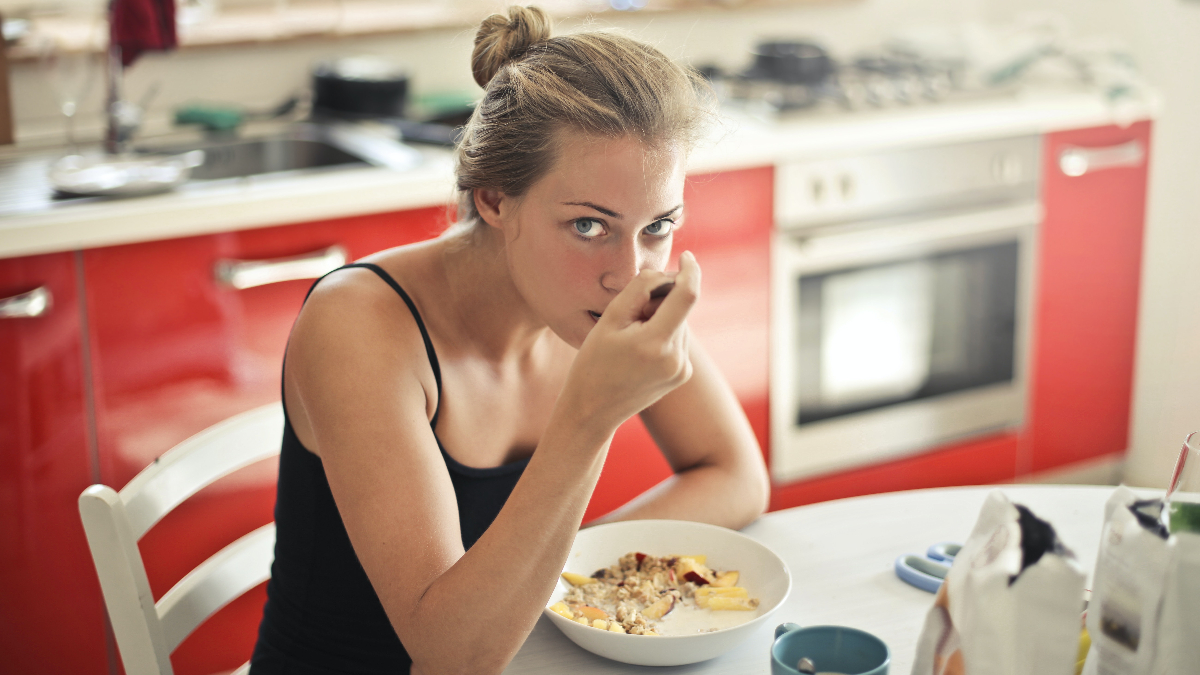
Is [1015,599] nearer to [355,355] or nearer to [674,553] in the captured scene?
[674,553]

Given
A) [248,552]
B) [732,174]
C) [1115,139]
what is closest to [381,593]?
[248,552]

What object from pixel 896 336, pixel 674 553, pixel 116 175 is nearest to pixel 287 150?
pixel 116 175

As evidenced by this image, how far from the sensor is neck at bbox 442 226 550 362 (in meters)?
1.15

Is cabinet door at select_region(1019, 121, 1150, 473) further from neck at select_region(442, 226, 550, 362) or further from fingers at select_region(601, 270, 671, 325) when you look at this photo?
fingers at select_region(601, 270, 671, 325)

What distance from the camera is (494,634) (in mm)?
870

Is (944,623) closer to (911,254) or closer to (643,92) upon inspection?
(643,92)

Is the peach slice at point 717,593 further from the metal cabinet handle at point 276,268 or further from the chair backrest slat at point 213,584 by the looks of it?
the metal cabinet handle at point 276,268

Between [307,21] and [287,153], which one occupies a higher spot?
[307,21]

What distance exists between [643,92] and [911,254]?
1.51 m

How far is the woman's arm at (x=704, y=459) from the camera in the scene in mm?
1157

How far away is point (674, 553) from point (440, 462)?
247 millimetres

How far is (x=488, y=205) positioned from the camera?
3.53ft

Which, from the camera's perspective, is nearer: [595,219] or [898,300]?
[595,219]

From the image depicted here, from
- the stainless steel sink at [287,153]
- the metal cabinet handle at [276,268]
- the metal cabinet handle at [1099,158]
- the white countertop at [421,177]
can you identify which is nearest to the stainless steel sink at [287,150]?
the stainless steel sink at [287,153]
